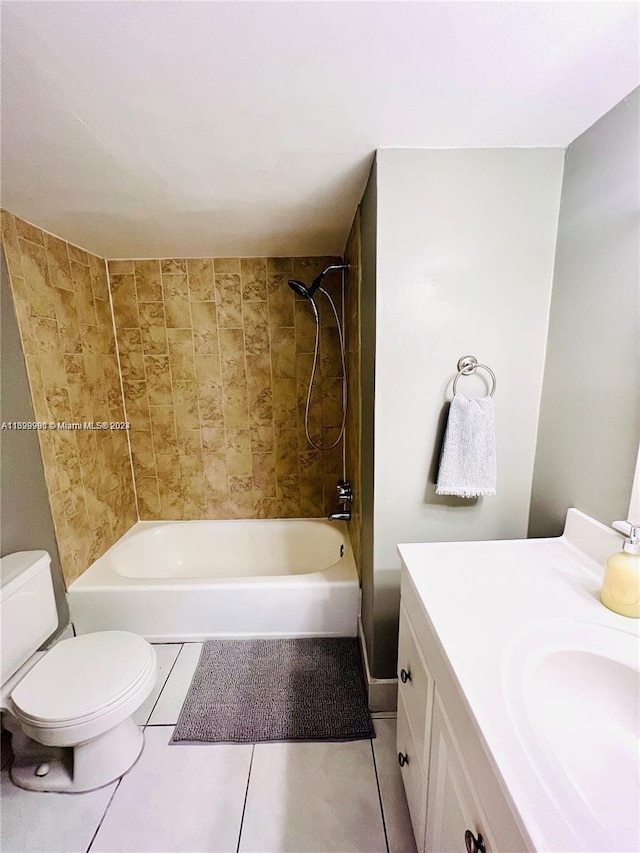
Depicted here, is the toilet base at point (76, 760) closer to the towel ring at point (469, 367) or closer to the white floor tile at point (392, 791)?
the white floor tile at point (392, 791)

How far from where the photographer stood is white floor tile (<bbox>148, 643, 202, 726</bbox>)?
1.60 m

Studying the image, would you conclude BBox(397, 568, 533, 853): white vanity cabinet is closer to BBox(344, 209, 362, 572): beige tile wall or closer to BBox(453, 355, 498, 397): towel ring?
BBox(453, 355, 498, 397): towel ring

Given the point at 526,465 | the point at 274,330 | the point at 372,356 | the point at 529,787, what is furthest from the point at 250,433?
the point at 529,787

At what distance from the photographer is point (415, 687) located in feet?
3.43

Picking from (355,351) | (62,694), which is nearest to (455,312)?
(355,351)

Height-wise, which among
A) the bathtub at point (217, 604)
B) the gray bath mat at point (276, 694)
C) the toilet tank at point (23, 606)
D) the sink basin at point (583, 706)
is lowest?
the gray bath mat at point (276, 694)

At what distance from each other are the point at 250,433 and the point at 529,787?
89.2 inches

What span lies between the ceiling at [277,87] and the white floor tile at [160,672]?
217 cm

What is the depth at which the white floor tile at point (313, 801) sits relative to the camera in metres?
1.16

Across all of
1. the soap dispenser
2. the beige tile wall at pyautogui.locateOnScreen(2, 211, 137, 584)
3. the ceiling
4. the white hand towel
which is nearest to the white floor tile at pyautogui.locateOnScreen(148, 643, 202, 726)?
the beige tile wall at pyautogui.locateOnScreen(2, 211, 137, 584)

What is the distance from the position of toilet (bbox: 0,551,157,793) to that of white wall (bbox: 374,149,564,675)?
3.59ft

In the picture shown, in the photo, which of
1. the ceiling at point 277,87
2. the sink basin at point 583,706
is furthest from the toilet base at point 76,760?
the ceiling at point 277,87

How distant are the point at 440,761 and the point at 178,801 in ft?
3.43

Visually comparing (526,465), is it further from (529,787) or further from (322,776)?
(322,776)
